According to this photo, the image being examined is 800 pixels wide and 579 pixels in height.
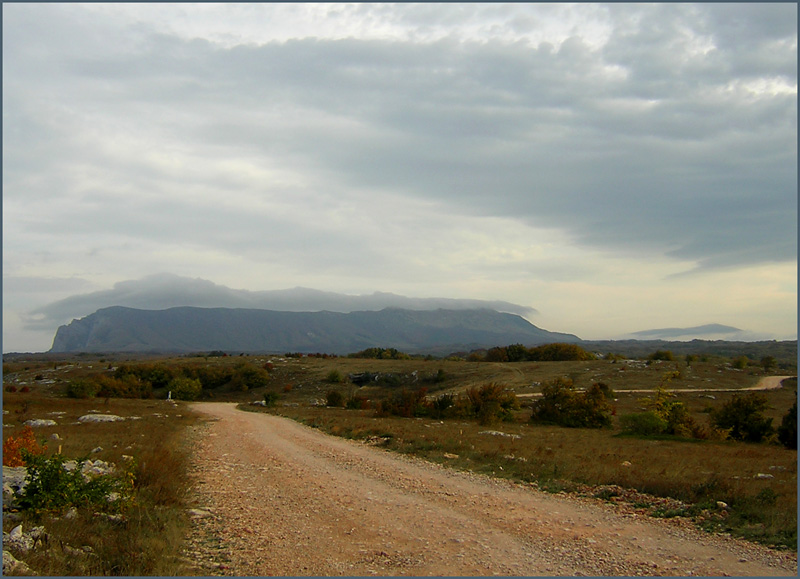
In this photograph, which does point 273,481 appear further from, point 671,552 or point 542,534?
point 671,552

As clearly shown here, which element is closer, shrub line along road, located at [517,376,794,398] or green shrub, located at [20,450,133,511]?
green shrub, located at [20,450,133,511]

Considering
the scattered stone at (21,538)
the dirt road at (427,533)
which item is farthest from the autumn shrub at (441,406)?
the scattered stone at (21,538)

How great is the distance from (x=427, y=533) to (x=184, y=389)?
7352 cm

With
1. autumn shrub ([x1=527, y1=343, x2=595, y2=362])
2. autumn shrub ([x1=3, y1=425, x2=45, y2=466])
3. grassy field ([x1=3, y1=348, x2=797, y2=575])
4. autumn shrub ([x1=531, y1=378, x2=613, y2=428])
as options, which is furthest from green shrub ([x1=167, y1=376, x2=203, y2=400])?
autumn shrub ([x1=3, y1=425, x2=45, y2=466])

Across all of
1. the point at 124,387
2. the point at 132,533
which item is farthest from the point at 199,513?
the point at 124,387

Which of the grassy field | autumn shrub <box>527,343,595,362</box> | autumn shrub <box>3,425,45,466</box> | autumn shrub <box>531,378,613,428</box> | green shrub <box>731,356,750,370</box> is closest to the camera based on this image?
the grassy field

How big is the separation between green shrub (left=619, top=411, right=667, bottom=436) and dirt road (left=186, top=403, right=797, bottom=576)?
2033cm

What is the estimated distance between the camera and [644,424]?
30656 millimetres

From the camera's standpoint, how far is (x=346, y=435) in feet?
80.7

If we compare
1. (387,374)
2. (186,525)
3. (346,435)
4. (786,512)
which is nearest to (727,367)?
(387,374)

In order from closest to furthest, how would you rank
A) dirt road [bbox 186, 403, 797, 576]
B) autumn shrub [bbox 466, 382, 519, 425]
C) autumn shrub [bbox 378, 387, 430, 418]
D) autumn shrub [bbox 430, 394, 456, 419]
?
dirt road [bbox 186, 403, 797, 576]
autumn shrub [bbox 466, 382, 519, 425]
autumn shrub [bbox 378, 387, 430, 418]
autumn shrub [bbox 430, 394, 456, 419]

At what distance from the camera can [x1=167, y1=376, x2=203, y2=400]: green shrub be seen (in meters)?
74.0

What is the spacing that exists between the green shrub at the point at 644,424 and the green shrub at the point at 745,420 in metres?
4.18

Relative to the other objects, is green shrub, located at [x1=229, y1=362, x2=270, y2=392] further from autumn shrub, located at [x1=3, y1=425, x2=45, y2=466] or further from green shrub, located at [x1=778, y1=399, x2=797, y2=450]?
autumn shrub, located at [x1=3, y1=425, x2=45, y2=466]
